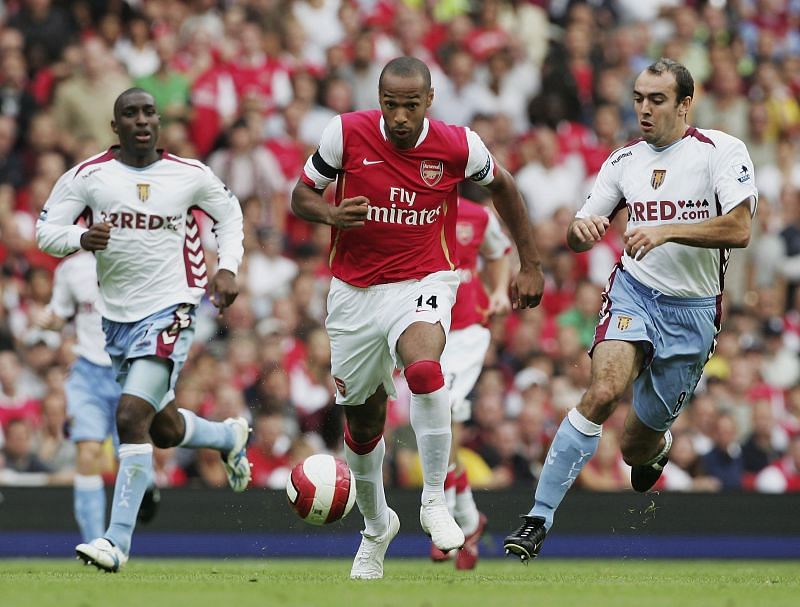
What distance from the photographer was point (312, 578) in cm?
950

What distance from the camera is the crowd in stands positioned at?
15.1 metres

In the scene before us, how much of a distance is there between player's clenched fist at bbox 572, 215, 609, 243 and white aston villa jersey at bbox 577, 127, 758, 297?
449 mm

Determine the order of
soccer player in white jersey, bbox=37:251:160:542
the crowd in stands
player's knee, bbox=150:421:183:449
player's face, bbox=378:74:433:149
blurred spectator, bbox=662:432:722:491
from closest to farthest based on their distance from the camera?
player's face, bbox=378:74:433:149, player's knee, bbox=150:421:183:449, soccer player in white jersey, bbox=37:251:160:542, the crowd in stands, blurred spectator, bbox=662:432:722:491

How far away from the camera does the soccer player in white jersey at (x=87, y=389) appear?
12.1m

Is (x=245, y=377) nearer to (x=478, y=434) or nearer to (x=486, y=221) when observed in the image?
(x=478, y=434)

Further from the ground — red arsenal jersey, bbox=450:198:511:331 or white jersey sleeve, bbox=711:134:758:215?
white jersey sleeve, bbox=711:134:758:215

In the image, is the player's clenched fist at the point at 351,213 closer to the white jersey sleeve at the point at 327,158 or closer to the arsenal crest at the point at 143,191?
the white jersey sleeve at the point at 327,158

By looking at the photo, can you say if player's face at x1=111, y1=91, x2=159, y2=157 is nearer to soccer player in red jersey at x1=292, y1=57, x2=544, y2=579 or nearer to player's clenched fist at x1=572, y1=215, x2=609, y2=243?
soccer player in red jersey at x1=292, y1=57, x2=544, y2=579

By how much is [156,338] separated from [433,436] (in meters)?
2.37

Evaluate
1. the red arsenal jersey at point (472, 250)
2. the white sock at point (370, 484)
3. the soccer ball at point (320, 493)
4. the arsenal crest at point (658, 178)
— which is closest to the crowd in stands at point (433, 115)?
the red arsenal jersey at point (472, 250)

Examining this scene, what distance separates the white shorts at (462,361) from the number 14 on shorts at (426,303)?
3.19 m

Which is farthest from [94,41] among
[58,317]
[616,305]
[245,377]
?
[616,305]

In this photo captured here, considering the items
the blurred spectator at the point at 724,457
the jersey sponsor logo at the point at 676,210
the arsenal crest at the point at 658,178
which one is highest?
the arsenal crest at the point at 658,178

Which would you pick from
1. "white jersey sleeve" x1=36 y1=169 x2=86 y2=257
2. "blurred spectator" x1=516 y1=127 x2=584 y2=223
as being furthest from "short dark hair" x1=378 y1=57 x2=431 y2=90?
"blurred spectator" x1=516 y1=127 x2=584 y2=223
